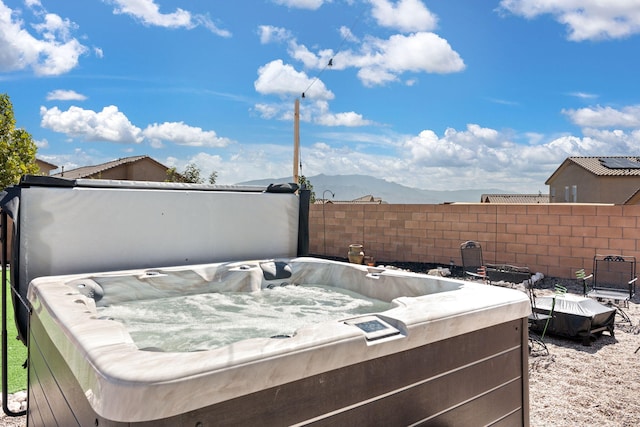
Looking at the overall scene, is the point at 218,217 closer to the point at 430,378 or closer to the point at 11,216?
the point at 11,216

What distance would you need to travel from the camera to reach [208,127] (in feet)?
32.2

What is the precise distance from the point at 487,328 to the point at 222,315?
1699 mm

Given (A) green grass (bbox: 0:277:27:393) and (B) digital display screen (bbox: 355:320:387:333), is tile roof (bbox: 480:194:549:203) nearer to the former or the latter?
(A) green grass (bbox: 0:277:27:393)

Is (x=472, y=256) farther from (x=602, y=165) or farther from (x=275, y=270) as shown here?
(x=602, y=165)

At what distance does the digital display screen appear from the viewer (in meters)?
1.42

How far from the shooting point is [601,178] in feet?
61.3

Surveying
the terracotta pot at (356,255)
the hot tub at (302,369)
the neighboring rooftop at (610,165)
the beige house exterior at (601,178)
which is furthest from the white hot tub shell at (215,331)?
the neighboring rooftop at (610,165)

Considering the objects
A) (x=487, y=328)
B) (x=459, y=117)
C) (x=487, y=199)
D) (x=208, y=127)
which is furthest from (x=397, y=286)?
(x=487, y=199)

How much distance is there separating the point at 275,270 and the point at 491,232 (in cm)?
483

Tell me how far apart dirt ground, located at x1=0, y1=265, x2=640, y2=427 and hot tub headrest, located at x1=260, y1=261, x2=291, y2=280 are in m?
1.73

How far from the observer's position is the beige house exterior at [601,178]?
58.8 ft

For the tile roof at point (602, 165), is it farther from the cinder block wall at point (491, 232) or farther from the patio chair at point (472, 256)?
the patio chair at point (472, 256)

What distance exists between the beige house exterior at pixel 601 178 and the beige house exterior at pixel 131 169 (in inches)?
772

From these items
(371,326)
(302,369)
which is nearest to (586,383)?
(371,326)
